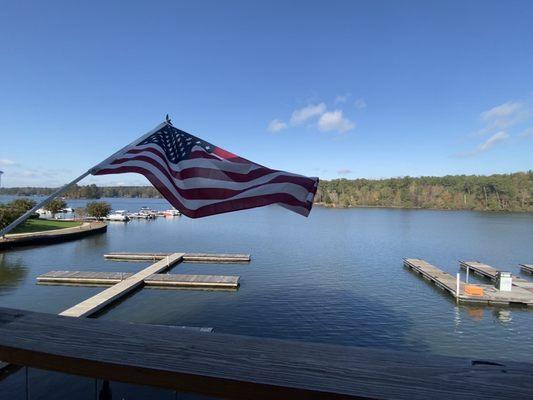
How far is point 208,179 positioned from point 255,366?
13.3 feet

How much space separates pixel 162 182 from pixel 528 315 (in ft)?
Answer: 73.6

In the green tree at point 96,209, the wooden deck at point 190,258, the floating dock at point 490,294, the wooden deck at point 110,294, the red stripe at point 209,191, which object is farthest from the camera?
the green tree at point 96,209

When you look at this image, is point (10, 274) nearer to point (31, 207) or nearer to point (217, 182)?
point (31, 207)

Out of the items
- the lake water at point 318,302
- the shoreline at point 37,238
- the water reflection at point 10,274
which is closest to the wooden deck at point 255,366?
the lake water at point 318,302

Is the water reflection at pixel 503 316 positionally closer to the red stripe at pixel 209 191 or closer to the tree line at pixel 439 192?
the red stripe at pixel 209 191

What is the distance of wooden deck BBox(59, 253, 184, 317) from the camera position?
1678 cm

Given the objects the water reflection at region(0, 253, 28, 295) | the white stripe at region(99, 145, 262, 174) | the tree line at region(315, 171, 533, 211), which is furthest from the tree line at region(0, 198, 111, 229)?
the tree line at region(315, 171, 533, 211)

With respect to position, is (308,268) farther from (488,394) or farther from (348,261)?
(488,394)

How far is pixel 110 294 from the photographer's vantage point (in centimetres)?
1983

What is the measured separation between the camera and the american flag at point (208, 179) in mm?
5039

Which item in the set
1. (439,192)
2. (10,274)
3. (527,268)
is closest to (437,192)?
(439,192)

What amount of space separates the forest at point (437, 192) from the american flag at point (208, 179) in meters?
125

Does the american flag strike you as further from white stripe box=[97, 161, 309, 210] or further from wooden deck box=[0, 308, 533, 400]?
wooden deck box=[0, 308, 533, 400]

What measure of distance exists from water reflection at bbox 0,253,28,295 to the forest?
97.2 meters
